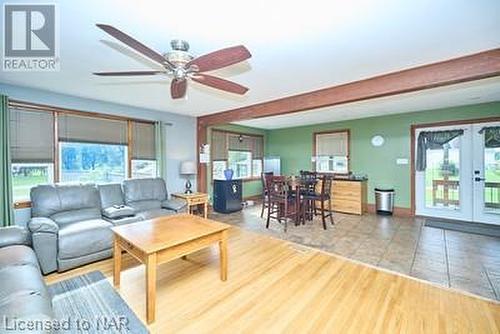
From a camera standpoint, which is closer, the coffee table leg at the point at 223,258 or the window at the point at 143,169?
the coffee table leg at the point at 223,258

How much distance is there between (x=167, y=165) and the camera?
5.16 metres

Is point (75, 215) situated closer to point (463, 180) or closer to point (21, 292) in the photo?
point (21, 292)

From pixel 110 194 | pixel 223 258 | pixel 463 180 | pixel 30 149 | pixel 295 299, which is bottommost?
pixel 295 299

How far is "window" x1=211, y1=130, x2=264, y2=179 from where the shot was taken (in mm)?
6504

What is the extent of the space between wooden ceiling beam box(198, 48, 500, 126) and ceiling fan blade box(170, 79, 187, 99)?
2.03 metres

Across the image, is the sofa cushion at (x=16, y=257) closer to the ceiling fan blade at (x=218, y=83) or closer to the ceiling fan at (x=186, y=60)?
the ceiling fan at (x=186, y=60)

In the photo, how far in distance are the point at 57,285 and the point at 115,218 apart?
1.08 meters

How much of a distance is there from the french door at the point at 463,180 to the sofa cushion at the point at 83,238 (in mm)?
6245

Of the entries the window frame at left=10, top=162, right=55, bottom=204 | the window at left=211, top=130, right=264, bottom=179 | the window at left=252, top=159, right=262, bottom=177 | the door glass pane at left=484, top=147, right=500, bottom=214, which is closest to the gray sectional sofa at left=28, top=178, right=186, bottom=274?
the window frame at left=10, top=162, right=55, bottom=204

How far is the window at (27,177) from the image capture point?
3.48 metres

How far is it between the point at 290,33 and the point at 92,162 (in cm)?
406

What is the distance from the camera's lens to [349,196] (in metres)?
5.83

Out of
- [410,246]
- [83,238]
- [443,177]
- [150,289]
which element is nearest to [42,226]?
[83,238]

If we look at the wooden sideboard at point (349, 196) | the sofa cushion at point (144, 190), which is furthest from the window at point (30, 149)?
the wooden sideboard at point (349, 196)
